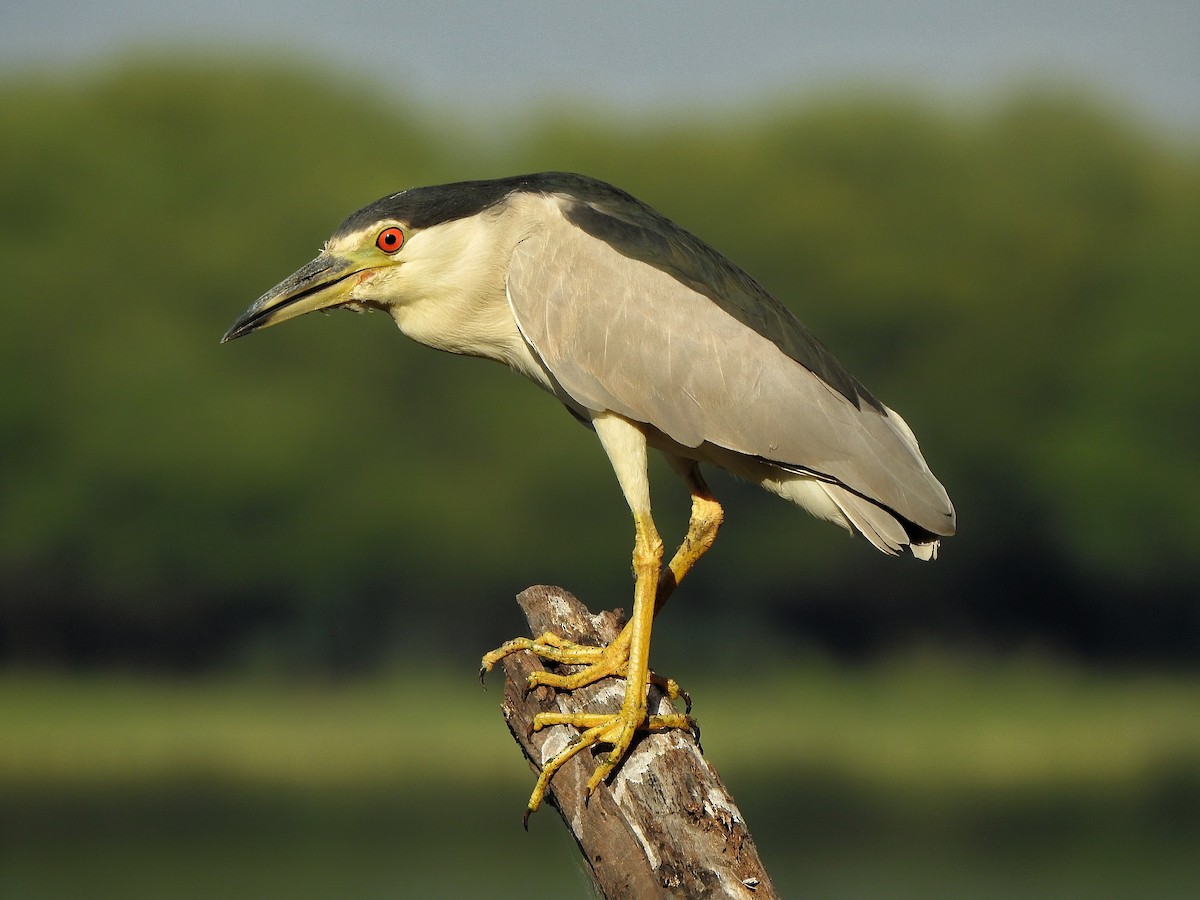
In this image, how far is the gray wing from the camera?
18.2ft

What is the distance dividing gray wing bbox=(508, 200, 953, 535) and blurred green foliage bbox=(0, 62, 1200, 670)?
3028cm

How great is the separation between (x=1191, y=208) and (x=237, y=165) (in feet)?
88.9

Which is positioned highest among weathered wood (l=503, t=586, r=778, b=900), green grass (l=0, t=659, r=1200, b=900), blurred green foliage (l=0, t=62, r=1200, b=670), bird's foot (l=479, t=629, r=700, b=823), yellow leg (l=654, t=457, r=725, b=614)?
blurred green foliage (l=0, t=62, r=1200, b=670)

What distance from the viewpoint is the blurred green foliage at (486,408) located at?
36.5 metres

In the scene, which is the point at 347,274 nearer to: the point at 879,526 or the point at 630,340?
the point at 630,340

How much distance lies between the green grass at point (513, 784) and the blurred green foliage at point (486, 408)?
7.77 ft

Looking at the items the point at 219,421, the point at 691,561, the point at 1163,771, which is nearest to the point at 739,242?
the point at 219,421

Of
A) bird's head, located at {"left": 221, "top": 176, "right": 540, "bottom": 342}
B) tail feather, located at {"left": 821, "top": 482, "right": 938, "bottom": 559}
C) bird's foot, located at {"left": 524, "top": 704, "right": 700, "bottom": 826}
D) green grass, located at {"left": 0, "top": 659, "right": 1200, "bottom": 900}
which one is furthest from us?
green grass, located at {"left": 0, "top": 659, "right": 1200, "bottom": 900}

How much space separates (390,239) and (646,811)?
228 centimetres

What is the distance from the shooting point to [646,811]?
187 inches

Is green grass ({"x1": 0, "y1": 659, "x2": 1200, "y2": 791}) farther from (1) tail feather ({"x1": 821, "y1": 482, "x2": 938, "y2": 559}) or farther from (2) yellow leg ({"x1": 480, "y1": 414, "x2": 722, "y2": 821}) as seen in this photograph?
(1) tail feather ({"x1": 821, "y1": 482, "x2": 938, "y2": 559})

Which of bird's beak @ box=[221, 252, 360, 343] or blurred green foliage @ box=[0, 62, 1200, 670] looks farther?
blurred green foliage @ box=[0, 62, 1200, 670]

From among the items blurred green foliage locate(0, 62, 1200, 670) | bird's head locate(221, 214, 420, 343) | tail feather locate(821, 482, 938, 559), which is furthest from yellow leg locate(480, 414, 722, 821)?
blurred green foliage locate(0, 62, 1200, 670)

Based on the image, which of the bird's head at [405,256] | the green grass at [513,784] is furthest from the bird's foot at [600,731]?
the green grass at [513,784]
